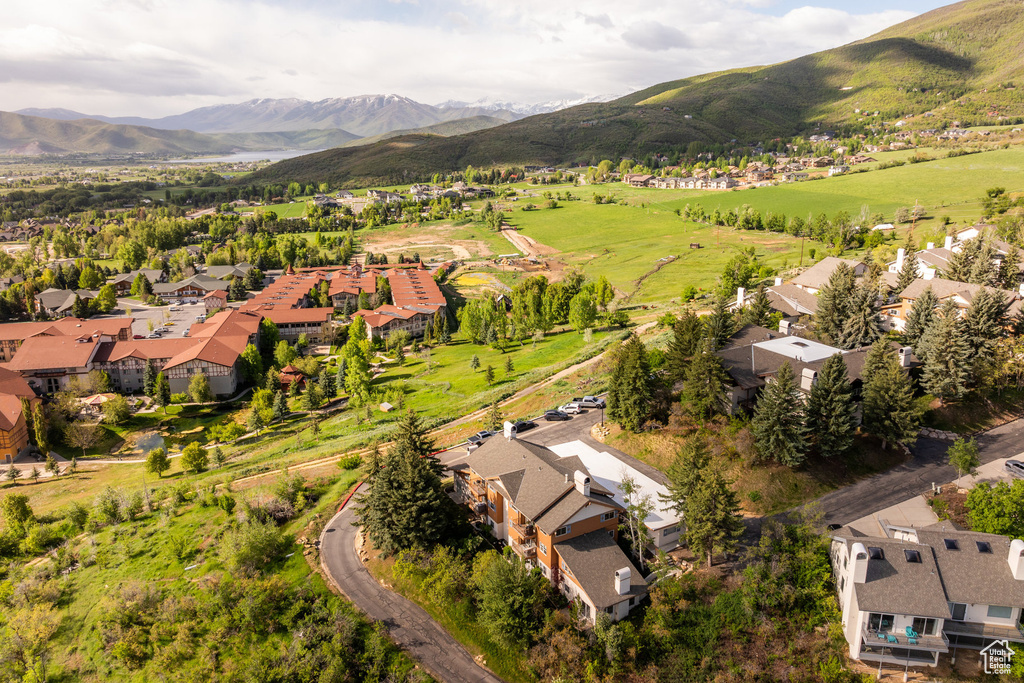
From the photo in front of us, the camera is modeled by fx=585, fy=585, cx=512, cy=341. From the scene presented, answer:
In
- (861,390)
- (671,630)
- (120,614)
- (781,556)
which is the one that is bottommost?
(120,614)

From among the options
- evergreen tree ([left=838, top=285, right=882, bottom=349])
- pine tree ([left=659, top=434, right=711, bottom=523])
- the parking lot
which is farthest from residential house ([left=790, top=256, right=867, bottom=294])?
the parking lot

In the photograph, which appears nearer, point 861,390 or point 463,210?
point 861,390

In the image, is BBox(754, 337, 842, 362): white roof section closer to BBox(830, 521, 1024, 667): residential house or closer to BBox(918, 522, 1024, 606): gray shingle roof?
BBox(918, 522, 1024, 606): gray shingle roof

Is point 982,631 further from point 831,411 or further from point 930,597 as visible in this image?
point 831,411

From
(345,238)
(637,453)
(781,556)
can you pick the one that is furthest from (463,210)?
(781,556)

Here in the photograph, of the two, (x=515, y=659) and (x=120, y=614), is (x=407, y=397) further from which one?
(x=515, y=659)

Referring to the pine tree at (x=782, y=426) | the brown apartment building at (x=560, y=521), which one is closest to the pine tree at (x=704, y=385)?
the pine tree at (x=782, y=426)
